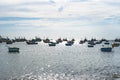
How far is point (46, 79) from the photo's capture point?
178ft

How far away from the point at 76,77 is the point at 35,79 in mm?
7862

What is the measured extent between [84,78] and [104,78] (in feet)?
12.1

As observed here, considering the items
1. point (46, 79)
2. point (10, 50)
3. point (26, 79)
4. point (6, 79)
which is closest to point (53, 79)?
point (46, 79)

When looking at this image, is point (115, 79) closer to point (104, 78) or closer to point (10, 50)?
point (104, 78)

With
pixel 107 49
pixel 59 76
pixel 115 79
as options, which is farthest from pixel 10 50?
pixel 115 79

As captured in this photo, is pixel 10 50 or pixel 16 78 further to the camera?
pixel 10 50

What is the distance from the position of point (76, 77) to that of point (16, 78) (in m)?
11.3

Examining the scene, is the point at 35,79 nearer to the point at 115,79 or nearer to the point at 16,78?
the point at 16,78

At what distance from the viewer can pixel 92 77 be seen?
55.6 metres

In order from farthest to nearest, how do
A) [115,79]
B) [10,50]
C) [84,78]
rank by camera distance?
[10,50]
[84,78]
[115,79]

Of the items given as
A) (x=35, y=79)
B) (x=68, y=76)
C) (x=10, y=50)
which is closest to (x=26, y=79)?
(x=35, y=79)

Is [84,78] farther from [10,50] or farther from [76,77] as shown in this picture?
[10,50]

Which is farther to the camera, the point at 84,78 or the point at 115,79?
the point at 84,78

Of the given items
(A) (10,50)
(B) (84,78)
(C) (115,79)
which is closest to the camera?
(C) (115,79)
